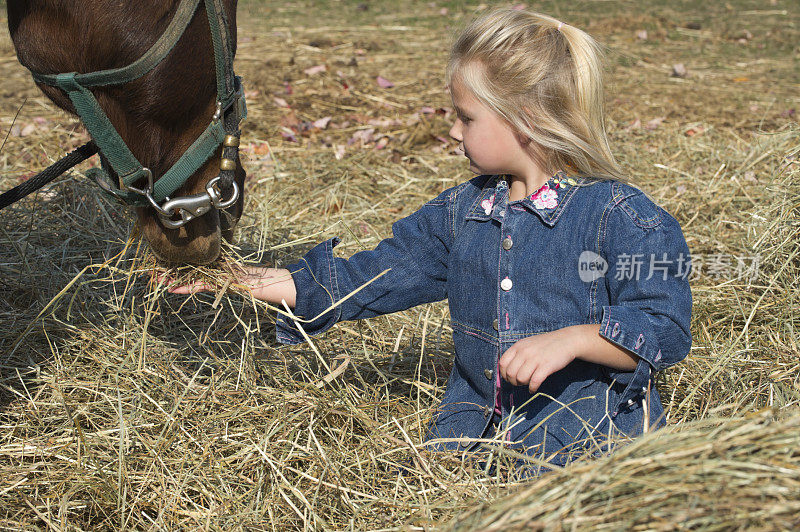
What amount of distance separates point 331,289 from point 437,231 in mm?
347

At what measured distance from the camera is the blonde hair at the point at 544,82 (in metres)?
1.95

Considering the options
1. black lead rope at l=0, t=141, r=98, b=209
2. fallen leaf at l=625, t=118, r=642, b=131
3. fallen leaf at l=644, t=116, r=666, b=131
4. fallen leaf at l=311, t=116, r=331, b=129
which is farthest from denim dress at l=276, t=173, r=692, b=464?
fallen leaf at l=644, t=116, r=666, b=131

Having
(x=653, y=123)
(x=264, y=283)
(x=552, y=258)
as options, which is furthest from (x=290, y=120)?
(x=552, y=258)

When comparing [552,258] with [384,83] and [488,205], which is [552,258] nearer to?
[488,205]

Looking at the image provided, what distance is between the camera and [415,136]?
16.1 ft

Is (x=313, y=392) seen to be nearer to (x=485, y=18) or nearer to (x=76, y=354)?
(x=76, y=354)

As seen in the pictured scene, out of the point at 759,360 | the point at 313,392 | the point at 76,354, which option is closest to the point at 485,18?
the point at 313,392

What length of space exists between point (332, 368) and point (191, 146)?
3.07ft

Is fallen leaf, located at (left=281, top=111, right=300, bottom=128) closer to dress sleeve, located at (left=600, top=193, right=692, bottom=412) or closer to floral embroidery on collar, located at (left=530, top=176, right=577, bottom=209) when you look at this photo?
floral embroidery on collar, located at (left=530, top=176, right=577, bottom=209)

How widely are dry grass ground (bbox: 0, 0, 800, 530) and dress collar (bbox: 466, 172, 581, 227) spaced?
0.40 meters

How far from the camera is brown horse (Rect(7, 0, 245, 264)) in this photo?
5.68 ft

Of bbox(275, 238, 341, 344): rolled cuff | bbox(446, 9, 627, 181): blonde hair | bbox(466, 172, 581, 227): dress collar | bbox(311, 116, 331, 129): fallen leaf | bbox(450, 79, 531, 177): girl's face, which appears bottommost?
bbox(311, 116, 331, 129): fallen leaf

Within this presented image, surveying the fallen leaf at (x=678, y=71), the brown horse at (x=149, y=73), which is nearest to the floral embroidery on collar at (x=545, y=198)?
the brown horse at (x=149, y=73)

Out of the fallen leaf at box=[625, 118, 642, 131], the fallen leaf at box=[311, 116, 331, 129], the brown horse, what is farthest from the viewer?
the fallen leaf at box=[311, 116, 331, 129]
